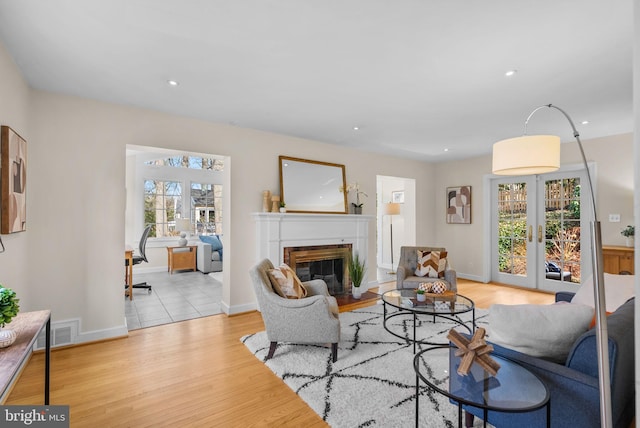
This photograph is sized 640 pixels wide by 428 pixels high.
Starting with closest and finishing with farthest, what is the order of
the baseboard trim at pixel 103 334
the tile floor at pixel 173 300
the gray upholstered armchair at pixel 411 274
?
the baseboard trim at pixel 103 334 → the tile floor at pixel 173 300 → the gray upholstered armchair at pixel 411 274

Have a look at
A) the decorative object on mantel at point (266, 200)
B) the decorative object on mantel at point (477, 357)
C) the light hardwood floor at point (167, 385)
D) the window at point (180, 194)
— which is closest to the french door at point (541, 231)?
the decorative object on mantel at point (266, 200)

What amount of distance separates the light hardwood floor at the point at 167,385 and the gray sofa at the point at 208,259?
333 cm

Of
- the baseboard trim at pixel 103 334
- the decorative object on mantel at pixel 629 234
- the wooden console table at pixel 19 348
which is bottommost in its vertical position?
the baseboard trim at pixel 103 334

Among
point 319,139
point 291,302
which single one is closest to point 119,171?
point 291,302

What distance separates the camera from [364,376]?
2.38 m

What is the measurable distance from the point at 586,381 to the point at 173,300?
15.4ft

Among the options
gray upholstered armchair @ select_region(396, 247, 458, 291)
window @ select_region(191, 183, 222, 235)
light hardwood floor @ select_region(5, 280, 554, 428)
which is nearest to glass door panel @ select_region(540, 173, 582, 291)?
gray upholstered armchair @ select_region(396, 247, 458, 291)

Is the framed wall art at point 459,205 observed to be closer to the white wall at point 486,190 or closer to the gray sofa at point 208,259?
the white wall at point 486,190

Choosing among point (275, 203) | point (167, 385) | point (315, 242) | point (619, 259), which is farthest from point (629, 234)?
point (167, 385)

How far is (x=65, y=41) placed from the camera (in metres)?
2.08

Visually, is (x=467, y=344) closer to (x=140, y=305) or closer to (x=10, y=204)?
(x=10, y=204)

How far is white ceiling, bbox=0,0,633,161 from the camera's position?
177 cm

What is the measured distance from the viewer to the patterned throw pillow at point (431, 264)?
427cm

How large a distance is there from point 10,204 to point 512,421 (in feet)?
11.2
